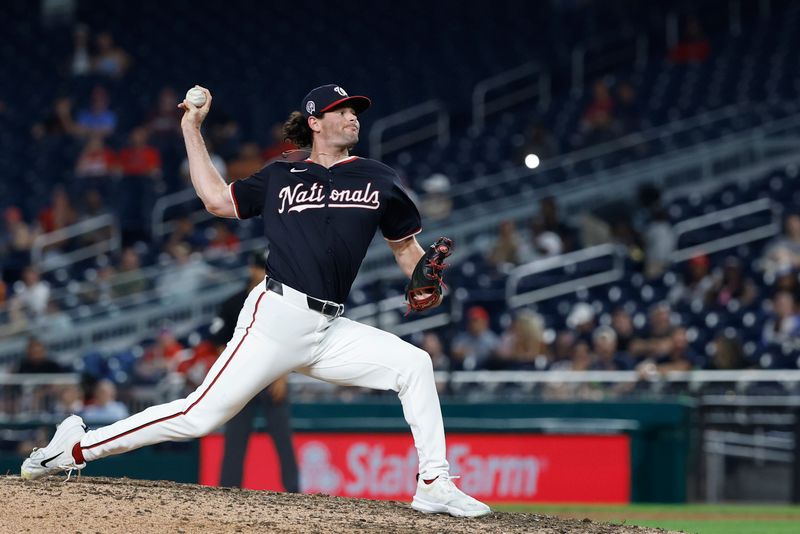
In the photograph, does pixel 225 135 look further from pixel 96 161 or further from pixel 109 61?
pixel 109 61

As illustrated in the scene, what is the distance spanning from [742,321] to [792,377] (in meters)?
2.02

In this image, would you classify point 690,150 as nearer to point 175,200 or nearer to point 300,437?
point 175,200

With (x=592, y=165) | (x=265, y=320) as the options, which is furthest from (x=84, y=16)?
(x=265, y=320)

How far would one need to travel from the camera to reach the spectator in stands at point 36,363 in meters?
14.3

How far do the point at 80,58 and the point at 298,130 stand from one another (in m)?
16.4

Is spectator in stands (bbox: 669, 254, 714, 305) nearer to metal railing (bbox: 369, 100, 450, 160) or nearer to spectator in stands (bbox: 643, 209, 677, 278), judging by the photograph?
spectator in stands (bbox: 643, 209, 677, 278)

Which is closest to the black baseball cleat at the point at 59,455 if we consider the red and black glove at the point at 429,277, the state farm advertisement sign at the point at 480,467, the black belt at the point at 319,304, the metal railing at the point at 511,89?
the black belt at the point at 319,304

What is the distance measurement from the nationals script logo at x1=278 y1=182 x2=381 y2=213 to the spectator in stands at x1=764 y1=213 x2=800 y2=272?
29.7ft

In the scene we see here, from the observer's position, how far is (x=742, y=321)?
14.4m

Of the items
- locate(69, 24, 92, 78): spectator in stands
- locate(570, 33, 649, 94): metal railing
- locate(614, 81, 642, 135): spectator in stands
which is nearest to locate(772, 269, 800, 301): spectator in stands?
locate(614, 81, 642, 135): spectator in stands

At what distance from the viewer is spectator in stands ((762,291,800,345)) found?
13633 millimetres

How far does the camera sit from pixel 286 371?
638 centimetres

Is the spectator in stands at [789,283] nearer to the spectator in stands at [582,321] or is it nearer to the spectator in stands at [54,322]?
the spectator in stands at [582,321]

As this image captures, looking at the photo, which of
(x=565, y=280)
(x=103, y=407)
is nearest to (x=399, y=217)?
(x=103, y=407)
